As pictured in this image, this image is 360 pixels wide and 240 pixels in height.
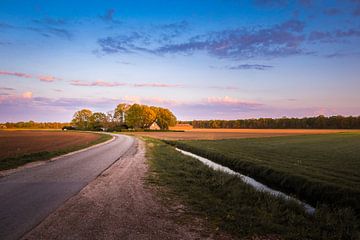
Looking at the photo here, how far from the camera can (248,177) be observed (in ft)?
62.2

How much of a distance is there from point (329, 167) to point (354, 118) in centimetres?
14113

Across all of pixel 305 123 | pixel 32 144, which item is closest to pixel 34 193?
pixel 32 144

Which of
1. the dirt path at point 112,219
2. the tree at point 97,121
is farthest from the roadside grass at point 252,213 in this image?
the tree at point 97,121

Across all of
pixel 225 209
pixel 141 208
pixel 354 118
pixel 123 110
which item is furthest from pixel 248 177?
pixel 354 118

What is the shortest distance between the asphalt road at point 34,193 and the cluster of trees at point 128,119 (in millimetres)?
107863

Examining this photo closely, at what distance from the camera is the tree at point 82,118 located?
513 feet

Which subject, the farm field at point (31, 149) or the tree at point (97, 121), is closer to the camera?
the farm field at point (31, 149)

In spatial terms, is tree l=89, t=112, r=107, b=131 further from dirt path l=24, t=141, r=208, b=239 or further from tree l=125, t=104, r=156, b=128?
dirt path l=24, t=141, r=208, b=239

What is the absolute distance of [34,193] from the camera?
10.4 meters

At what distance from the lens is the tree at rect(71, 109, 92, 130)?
6162 inches

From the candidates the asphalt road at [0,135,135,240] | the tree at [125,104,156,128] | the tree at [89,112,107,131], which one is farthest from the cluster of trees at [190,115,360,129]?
the asphalt road at [0,135,135,240]

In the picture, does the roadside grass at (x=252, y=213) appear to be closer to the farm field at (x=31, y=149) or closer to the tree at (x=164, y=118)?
the farm field at (x=31, y=149)

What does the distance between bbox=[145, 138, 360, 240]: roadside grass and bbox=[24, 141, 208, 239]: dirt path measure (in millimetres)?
1154

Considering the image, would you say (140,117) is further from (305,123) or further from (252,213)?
(252,213)
